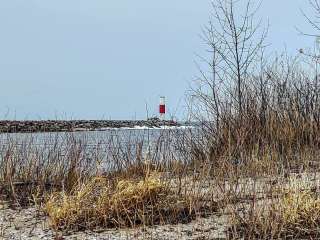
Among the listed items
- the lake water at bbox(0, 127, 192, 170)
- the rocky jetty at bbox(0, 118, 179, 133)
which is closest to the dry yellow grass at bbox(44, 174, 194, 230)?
the lake water at bbox(0, 127, 192, 170)

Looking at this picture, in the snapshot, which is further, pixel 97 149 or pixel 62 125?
pixel 62 125

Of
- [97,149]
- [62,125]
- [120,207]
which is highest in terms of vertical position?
[62,125]

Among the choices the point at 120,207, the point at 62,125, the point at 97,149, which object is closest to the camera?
the point at 120,207

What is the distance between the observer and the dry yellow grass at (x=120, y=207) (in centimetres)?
547

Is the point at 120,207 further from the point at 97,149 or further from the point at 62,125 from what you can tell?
the point at 62,125

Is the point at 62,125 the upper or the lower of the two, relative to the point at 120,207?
upper

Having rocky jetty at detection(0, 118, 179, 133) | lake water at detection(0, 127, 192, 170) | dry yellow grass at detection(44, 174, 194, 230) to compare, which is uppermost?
rocky jetty at detection(0, 118, 179, 133)

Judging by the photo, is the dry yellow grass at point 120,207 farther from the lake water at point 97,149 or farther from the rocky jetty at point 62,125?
the rocky jetty at point 62,125

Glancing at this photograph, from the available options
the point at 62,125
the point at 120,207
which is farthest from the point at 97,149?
the point at 62,125

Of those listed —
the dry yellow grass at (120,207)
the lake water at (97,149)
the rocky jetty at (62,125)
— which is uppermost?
the rocky jetty at (62,125)

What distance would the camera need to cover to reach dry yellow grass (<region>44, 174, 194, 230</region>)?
5.47m

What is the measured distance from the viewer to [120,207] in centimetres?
560

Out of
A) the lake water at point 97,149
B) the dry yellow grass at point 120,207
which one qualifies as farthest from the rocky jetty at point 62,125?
the dry yellow grass at point 120,207

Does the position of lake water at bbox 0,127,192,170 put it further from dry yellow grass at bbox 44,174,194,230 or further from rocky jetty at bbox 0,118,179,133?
dry yellow grass at bbox 44,174,194,230
